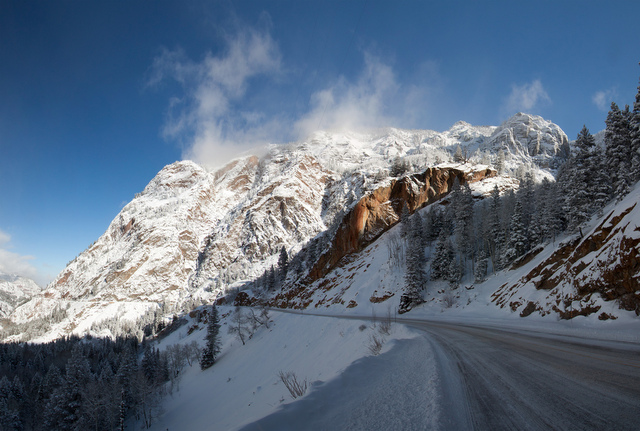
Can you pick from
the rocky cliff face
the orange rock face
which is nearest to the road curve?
the rocky cliff face

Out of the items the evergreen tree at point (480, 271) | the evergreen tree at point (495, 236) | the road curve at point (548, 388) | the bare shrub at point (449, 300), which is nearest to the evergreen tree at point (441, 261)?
the evergreen tree at point (480, 271)

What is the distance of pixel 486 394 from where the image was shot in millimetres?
A: 4598

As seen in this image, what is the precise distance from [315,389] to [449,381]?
290cm

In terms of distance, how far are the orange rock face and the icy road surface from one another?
65.5 m

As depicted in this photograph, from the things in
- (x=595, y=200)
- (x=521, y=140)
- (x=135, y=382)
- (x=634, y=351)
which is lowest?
(x=135, y=382)

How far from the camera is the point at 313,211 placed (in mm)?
176750

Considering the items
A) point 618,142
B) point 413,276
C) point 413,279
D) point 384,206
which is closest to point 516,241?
point 413,276

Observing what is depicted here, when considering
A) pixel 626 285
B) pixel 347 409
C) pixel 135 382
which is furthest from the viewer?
pixel 135 382

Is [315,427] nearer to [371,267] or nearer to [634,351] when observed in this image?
[634,351]

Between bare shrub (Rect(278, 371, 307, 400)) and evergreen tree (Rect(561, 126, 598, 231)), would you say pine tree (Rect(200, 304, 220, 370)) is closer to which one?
bare shrub (Rect(278, 371, 307, 400))

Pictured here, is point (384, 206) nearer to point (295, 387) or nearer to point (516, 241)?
point (516, 241)

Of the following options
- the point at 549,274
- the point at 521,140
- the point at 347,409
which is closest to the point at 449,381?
the point at 347,409

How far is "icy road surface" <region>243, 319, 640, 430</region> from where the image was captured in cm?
350

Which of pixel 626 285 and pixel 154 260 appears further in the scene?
pixel 154 260
